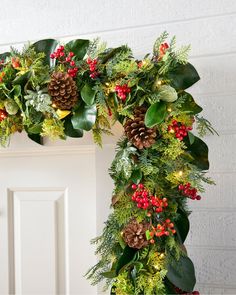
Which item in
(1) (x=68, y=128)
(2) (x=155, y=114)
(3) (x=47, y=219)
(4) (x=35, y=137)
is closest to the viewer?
(2) (x=155, y=114)

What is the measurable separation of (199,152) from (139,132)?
17 cm

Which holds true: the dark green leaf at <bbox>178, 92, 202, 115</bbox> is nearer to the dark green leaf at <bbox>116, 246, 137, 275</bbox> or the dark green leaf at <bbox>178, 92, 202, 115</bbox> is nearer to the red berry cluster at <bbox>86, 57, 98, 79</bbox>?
the red berry cluster at <bbox>86, 57, 98, 79</bbox>

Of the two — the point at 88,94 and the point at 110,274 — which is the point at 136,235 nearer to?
the point at 110,274

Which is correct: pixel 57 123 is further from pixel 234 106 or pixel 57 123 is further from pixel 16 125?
pixel 234 106

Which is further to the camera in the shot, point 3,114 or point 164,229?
point 3,114

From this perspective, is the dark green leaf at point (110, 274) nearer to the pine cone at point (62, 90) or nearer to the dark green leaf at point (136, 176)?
the dark green leaf at point (136, 176)

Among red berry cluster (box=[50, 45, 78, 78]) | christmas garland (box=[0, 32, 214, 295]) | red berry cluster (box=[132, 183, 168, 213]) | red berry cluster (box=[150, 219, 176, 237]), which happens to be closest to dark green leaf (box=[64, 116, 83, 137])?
christmas garland (box=[0, 32, 214, 295])

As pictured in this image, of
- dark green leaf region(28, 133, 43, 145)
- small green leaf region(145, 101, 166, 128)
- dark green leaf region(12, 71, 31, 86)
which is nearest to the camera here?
small green leaf region(145, 101, 166, 128)

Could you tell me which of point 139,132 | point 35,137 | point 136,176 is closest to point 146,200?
point 136,176

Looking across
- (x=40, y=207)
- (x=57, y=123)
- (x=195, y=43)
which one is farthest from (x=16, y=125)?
(x=195, y=43)

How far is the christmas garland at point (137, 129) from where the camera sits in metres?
1.11

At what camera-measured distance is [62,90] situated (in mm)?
1148

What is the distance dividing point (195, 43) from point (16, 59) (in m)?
0.49

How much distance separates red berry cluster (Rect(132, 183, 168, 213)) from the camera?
43.6 inches
